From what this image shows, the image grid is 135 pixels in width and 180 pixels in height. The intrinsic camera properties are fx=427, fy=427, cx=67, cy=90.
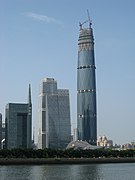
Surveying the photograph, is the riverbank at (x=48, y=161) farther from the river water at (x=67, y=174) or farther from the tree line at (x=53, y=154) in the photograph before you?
the river water at (x=67, y=174)

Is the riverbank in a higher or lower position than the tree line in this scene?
lower

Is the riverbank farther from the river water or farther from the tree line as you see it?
the river water

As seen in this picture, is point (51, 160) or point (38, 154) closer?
point (51, 160)

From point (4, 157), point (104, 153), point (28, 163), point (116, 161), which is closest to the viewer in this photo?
point (28, 163)

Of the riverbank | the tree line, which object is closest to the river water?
the riverbank

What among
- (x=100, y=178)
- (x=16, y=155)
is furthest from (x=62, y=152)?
(x=100, y=178)

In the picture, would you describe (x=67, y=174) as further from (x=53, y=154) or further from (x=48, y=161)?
(x=53, y=154)

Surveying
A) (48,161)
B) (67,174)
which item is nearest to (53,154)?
(48,161)

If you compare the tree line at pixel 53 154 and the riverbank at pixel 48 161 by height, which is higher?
the tree line at pixel 53 154

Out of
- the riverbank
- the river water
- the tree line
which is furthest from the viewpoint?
the tree line

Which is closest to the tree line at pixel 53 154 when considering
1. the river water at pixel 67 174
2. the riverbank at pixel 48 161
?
the riverbank at pixel 48 161

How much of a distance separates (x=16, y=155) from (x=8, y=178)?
7521 centimetres

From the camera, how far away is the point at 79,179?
196ft

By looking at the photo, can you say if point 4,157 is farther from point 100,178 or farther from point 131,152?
point 100,178
